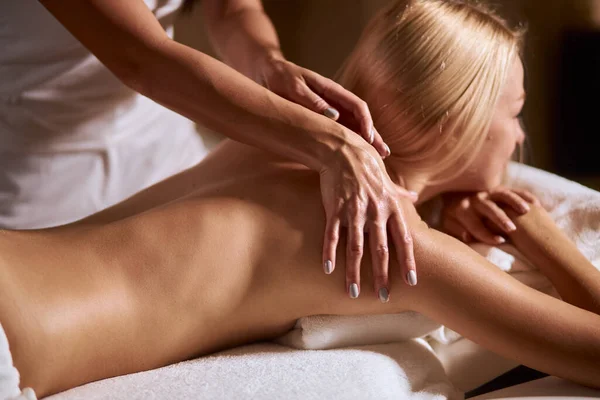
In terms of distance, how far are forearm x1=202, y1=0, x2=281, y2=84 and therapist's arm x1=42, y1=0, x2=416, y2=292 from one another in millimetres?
208

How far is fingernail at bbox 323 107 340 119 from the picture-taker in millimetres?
965

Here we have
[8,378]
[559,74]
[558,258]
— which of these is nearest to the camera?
[8,378]

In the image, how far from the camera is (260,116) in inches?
35.9

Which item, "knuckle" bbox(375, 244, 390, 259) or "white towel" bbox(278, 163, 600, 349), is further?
"white towel" bbox(278, 163, 600, 349)

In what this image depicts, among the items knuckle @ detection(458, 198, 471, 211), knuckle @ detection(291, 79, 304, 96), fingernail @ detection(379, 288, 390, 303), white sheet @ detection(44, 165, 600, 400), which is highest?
knuckle @ detection(291, 79, 304, 96)

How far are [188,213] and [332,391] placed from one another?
1.08 feet

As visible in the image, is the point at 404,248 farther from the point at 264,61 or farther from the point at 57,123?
the point at 57,123

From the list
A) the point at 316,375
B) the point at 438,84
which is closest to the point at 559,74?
the point at 438,84

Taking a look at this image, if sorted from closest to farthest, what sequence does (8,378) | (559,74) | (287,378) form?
(8,378) → (287,378) → (559,74)

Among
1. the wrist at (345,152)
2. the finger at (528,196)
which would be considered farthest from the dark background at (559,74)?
the wrist at (345,152)

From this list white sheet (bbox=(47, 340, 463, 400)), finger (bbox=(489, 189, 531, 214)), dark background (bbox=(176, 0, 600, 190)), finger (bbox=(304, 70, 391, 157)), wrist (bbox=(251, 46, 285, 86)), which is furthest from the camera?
dark background (bbox=(176, 0, 600, 190))

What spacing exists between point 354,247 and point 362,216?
0.05 m

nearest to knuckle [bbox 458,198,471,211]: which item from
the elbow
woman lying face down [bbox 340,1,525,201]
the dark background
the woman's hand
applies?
the woman's hand

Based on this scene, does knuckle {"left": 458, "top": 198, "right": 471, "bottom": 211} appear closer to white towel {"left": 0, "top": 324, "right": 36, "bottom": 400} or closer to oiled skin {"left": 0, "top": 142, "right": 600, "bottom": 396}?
oiled skin {"left": 0, "top": 142, "right": 600, "bottom": 396}
